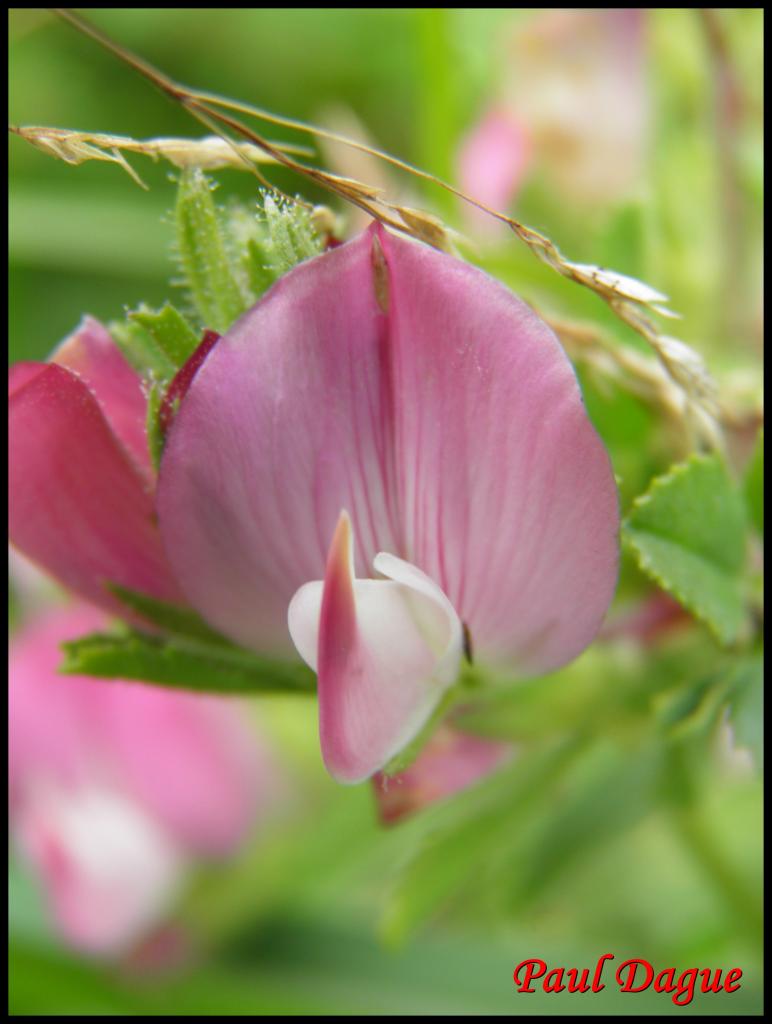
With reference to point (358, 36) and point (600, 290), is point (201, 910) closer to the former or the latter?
point (600, 290)

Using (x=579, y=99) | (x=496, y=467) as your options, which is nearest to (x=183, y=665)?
(x=496, y=467)

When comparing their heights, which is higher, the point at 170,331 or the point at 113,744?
the point at 113,744

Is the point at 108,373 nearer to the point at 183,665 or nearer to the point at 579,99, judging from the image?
the point at 183,665

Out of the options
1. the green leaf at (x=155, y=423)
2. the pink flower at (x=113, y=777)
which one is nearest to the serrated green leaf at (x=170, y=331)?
the green leaf at (x=155, y=423)

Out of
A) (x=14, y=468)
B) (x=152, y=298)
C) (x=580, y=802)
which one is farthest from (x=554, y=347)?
(x=152, y=298)

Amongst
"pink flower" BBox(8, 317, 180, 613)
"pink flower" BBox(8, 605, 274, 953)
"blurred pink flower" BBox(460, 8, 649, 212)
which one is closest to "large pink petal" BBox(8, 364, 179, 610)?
"pink flower" BBox(8, 317, 180, 613)

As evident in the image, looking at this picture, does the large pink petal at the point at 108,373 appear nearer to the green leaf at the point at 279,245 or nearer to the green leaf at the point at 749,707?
the green leaf at the point at 279,245
